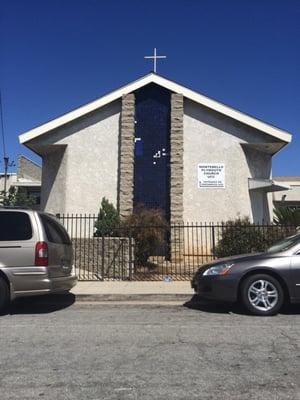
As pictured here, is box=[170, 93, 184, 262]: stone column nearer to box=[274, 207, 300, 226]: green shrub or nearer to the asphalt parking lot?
box=[274, 207, 300, 226]: green shrub

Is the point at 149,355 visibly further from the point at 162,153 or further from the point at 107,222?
the point at 162,153

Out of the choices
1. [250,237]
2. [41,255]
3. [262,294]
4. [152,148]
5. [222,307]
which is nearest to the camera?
[262,294]

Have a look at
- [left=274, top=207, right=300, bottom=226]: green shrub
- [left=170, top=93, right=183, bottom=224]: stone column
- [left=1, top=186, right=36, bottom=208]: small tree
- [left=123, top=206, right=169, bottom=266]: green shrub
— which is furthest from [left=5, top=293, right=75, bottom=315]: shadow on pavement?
[left=1, top=186, right=36, bottom=208]: small tree

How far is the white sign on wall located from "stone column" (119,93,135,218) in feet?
8.96

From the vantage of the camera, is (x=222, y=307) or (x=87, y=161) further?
(x=87, y=161)

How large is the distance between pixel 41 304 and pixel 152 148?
1100 centimetres

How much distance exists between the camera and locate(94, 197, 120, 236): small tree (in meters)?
16.2

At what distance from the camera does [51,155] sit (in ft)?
70.5

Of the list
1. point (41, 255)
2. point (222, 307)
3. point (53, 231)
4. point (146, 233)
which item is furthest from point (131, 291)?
point (146, 233)

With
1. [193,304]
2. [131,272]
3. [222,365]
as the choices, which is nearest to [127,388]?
[222,365]

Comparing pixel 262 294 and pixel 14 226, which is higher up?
pixel 14 226

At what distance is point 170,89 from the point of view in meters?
20.3

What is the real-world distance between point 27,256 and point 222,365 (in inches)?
180

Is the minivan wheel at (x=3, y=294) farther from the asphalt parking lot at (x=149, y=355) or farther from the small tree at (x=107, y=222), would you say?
the small tree at (x=107, y=222)
